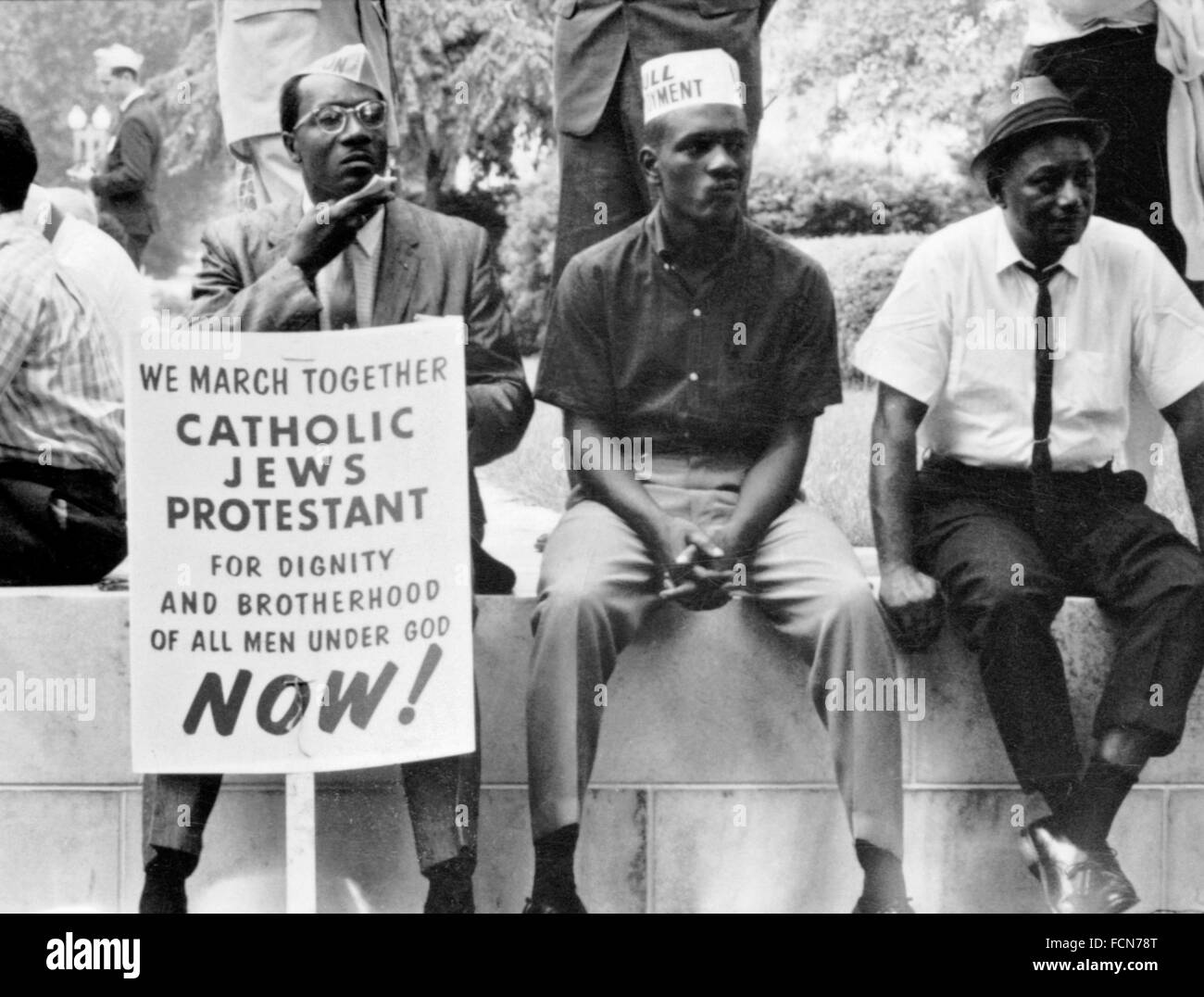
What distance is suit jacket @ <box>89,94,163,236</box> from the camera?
16.4ft

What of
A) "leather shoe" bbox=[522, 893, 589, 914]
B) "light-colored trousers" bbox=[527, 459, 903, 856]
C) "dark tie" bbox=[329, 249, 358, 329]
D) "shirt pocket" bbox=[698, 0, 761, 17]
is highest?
"shirt pocket" bbox=[698, 0, 761, 17]

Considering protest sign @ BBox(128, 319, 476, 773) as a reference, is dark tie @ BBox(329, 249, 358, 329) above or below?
above

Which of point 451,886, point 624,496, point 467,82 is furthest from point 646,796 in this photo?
point 467,82

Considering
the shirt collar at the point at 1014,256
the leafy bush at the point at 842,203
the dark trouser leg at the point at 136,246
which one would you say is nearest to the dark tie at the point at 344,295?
the dark trouser leg at the point at 136,246

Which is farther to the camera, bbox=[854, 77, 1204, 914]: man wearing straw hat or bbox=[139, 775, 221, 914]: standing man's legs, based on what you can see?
bbox=[854, 77, 1204, 914]: man wearing straw hat

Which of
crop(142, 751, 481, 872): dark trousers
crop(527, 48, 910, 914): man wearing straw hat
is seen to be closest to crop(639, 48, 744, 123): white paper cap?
crop(527, 48, 910, 914): man wearing straw hat

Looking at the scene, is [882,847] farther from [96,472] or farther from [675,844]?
[96,472]

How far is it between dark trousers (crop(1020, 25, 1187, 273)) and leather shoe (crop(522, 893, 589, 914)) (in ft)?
7.05

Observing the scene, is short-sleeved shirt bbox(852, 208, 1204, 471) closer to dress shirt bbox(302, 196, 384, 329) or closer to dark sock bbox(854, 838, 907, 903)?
dark sock bbox(854, 838, 907, 903)

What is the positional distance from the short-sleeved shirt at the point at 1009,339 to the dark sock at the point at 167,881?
6.69 feet

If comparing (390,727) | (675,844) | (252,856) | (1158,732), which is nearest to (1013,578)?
(1158,732)

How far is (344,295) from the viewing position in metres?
4.82

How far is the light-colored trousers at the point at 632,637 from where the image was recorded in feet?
15.4

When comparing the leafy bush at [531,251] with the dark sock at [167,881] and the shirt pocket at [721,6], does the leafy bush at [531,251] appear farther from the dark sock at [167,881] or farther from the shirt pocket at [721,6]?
the dark sock at [167,881]
